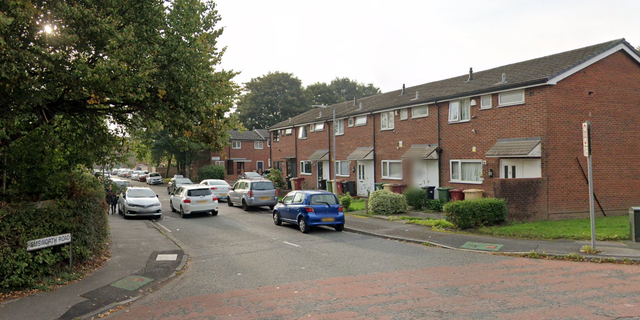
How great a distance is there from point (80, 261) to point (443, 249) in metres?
9.04

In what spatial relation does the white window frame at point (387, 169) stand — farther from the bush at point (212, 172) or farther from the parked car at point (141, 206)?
the bush at point (212, 172)

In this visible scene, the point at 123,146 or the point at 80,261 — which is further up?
the point at 123,146

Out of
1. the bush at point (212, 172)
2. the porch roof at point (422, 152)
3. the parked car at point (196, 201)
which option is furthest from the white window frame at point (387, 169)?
the bush at point (212, 172)

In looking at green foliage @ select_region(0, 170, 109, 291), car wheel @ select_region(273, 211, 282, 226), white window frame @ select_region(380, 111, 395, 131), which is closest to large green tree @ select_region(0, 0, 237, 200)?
green foliage @ select_region(0, 170, 109, 291)

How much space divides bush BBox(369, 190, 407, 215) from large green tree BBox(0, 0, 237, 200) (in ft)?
33.4

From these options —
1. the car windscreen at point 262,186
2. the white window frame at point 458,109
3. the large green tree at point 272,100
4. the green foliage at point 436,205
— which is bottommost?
the green foliage at point 436,205

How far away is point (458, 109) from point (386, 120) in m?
5.56

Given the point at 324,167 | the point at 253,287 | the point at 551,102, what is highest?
the point at 551,102

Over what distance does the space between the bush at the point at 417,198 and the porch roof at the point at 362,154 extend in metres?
5.73

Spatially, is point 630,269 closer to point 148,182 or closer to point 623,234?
point 623,234

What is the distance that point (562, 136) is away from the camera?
16406 mm

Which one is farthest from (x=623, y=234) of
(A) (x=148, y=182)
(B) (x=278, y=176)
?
(A) (x=148, y=182)

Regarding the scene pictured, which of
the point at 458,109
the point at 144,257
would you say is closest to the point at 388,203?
the point at 458,109

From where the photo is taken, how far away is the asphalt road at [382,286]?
6590 mm
